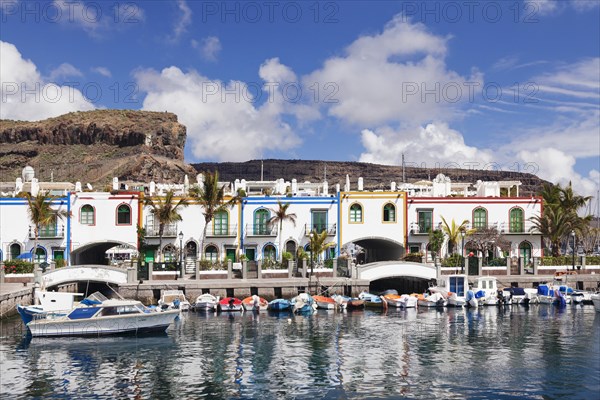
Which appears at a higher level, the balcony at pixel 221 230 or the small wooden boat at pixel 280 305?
the balcony at pixel 221 230

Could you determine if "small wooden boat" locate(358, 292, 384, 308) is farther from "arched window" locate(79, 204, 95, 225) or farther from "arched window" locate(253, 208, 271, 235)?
"arched window" locate(79, 204, 95, 225)

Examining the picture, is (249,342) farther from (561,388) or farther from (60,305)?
(561,388)

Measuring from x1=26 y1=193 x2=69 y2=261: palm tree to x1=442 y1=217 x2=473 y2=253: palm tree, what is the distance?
1366 inches

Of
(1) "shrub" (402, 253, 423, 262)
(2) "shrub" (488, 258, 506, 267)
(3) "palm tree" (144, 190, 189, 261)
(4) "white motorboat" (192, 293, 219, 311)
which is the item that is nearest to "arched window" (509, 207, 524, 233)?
(2) "shrub" (488, 258, 506, 267)

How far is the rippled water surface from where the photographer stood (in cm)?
2430

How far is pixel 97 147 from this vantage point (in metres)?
150

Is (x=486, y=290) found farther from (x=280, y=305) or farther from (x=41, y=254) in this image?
(x=41, y=254)

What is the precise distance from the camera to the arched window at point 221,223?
5684cm

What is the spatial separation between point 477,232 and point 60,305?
122 ft

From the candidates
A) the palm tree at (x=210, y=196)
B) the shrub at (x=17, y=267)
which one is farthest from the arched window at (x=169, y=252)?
the shrub at (x=17, y=267)

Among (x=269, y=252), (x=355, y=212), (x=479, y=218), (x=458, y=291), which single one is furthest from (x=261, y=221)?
(x=479, y=218)

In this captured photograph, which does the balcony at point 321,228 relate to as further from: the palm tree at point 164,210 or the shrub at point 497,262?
the shrub at point 497,262

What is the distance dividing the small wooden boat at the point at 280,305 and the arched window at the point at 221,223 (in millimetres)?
14352

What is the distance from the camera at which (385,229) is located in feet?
193
